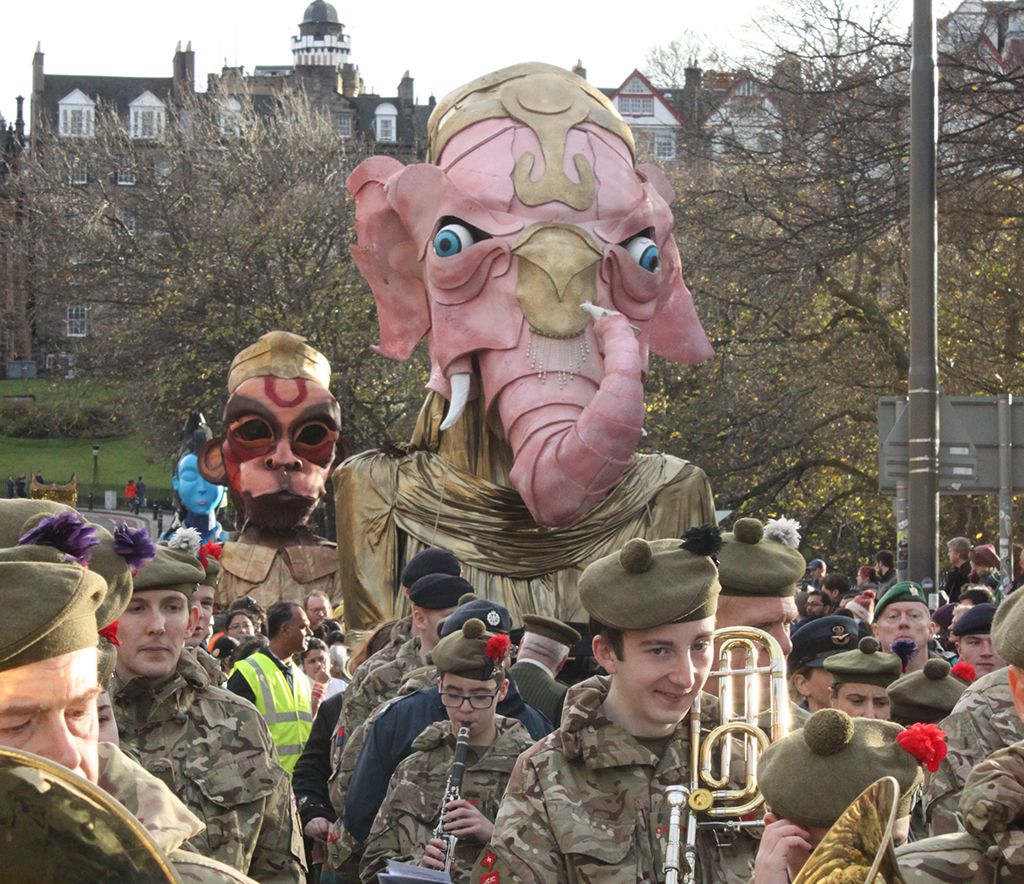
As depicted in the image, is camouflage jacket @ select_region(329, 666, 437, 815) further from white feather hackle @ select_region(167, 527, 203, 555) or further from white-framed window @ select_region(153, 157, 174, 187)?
white-framed window @ select_region(153, 157, 174, 187)

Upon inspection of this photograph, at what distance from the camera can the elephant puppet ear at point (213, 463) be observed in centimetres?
1580

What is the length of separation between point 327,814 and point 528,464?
233 centimetres

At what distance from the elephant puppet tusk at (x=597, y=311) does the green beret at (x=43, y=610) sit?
5.88 metres

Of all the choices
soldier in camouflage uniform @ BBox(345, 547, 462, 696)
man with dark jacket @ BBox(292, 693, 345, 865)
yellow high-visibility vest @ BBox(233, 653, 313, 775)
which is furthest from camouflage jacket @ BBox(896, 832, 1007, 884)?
yellow high-visibility vest @ BBox(233, 653, 313, 775)

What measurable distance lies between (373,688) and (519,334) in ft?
9.41

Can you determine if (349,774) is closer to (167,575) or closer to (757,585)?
(167,575)

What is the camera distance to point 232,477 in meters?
15.3

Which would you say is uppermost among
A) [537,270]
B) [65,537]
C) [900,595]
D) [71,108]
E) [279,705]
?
[71,108]

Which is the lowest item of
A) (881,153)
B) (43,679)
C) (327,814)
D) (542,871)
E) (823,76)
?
(327,814)

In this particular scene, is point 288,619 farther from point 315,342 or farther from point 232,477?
point 315,342

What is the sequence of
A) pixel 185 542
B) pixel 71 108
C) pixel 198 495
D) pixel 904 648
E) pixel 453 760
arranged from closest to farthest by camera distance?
1. pixel 453 760
2. pixel 185 542
3. pixel 904 648
4. pixel 198 495
5. pixel 71 108

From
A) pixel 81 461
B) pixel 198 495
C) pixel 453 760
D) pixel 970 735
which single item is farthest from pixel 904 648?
pixel 81 461

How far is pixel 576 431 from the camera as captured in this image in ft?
28.0

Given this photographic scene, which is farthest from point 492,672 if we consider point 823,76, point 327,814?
point 823,76
